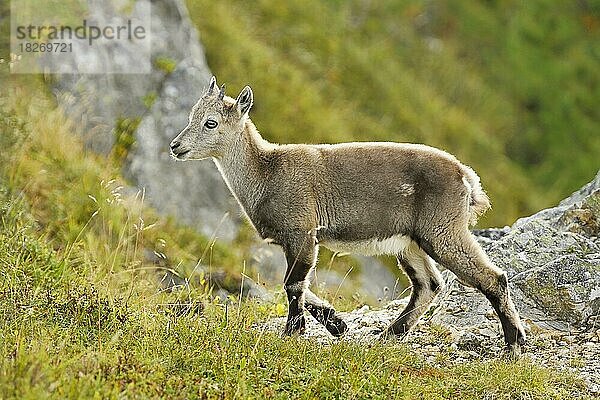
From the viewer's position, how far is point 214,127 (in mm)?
9914

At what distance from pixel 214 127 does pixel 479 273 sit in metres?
3.05

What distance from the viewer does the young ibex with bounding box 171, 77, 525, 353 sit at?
9438 mm

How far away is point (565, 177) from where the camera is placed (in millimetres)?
23203

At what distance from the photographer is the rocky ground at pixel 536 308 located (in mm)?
9672

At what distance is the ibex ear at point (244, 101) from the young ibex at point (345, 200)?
10 mm

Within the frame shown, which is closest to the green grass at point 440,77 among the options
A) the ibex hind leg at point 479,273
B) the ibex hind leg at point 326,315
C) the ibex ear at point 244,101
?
the ibex ear at point 244,101

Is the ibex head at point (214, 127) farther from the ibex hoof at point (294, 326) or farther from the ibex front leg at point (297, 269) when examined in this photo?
the ibex hoof at point (294, 326)

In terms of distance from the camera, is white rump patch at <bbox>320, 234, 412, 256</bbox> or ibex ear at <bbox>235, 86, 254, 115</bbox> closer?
white rump patch at <bbox>320, 234, 412, 256</bbox>

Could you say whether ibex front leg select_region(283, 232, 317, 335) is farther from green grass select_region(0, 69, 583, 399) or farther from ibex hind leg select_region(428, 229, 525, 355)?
ibex hind leg select_region(428, 229, 525, 355)

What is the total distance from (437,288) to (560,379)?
182 centimetres

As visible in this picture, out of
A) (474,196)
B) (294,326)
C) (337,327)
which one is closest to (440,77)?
(474,196)

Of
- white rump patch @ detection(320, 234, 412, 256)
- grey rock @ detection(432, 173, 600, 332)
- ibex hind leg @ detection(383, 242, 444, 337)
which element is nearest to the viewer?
white rump patch @ detection(320, 234, 412, 256)

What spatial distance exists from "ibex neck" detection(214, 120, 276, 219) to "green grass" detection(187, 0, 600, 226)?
858cm

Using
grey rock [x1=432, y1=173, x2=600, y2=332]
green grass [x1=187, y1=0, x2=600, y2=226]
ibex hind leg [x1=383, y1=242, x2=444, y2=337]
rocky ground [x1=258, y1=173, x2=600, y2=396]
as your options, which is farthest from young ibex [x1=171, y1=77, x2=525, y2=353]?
green grass [x1=187, y1=0, x2=600, y2=226]
